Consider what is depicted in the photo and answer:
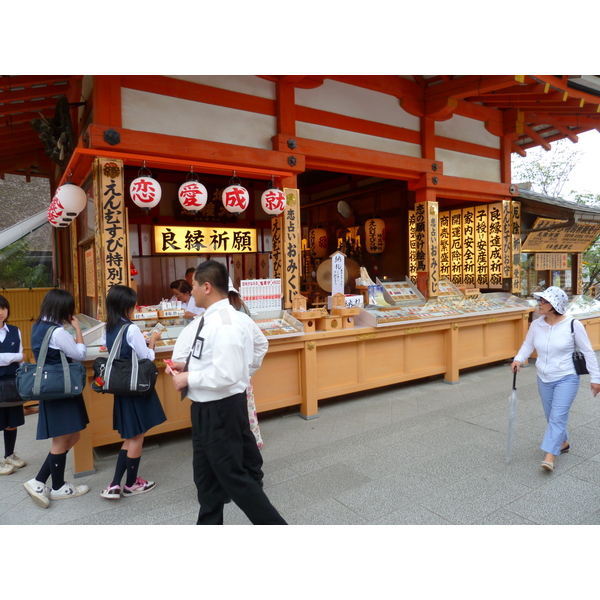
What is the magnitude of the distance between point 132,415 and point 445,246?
334 inches

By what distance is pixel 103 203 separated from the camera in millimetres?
4590

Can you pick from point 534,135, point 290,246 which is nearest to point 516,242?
point 534,135

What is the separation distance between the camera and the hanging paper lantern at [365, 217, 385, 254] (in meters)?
9.86

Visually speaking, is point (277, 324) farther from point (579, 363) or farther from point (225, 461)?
point (579, 363)

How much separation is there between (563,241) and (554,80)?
472cm

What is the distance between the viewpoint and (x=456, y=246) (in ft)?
31.9

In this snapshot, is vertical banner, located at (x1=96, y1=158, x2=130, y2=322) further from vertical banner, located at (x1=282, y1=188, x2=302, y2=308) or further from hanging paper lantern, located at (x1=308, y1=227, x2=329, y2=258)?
hanging paper lantern, located at (x1=308, y1=227, x2=329, y2=258)

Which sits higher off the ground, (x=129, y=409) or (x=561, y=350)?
A: (x=561, y=350)

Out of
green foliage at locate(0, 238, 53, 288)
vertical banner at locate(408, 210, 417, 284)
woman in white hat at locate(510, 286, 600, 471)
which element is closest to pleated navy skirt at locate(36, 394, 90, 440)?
woman in white hat at locate(510, 286, 600, 471)

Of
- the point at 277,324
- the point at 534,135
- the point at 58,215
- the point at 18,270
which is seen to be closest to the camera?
the point at 58,215

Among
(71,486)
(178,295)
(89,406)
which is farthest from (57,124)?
(71,486)

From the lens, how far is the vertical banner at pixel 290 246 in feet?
19.4

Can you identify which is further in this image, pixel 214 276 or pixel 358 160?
pixel 358 160

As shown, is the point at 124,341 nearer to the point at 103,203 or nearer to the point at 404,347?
the point at 103,203
